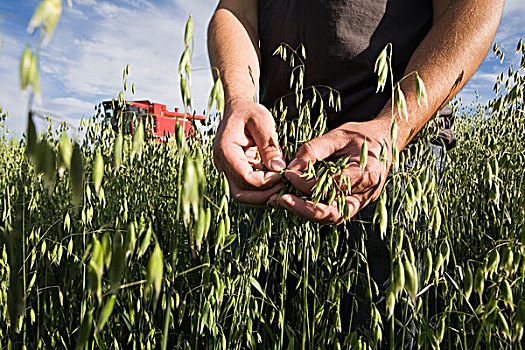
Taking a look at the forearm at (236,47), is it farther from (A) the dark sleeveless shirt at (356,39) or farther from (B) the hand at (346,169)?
(B) the hand at (346,169)

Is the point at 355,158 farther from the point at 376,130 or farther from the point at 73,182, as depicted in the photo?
the point at 73,182

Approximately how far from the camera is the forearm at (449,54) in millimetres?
1069

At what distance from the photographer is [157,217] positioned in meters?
1.59

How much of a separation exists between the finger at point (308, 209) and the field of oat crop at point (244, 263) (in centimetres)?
4

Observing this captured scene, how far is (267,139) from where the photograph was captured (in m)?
0.99

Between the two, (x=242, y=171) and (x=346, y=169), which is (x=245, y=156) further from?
(x=346, y=169)

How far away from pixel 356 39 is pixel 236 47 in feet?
1.17

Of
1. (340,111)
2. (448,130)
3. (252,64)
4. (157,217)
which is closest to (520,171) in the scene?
(448,130)

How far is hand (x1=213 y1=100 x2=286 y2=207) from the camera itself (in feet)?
3.22

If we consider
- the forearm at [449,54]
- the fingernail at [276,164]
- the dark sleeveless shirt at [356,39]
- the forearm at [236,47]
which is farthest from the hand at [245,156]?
the dark sleeveless shirt at [356,39]

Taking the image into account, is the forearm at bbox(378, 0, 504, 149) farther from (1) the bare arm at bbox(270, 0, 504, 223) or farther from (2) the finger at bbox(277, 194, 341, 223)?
(2) the finger at bbox(277, 194, 341, 223)

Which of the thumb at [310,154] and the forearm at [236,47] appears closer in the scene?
the thumb at [310,154]

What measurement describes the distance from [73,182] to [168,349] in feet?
3.07

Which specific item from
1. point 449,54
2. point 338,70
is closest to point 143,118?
point 338,70
